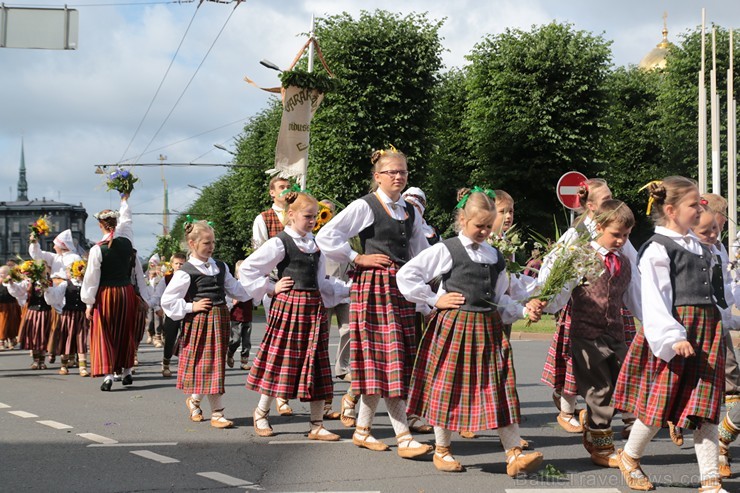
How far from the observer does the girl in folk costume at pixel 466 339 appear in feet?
21.1

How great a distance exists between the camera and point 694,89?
146 feet

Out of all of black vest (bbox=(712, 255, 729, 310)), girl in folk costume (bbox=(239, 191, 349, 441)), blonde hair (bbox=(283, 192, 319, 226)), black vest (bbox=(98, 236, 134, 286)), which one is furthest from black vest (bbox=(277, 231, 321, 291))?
black vest (bbox=(98, 236, 134, 286))

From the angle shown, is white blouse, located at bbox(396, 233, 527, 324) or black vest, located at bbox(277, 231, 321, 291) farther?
black vest, located at bbox(277, 231, 321, 291)

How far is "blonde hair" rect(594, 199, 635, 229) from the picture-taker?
699 cm

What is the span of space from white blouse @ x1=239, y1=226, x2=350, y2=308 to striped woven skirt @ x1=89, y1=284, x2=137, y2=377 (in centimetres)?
411

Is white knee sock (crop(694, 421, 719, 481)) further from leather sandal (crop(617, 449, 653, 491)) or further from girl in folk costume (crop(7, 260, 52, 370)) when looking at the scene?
girl in folk costume (crop(7, 260, 52, 370))

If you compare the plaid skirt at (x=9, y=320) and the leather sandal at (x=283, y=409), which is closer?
the leather sandal at (x=283, y=409)

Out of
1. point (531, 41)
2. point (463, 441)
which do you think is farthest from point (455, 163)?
point (463, 441)

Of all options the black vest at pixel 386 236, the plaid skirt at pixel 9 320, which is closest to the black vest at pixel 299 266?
the black vest at pixel 386 236

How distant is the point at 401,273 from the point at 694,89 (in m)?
41.0

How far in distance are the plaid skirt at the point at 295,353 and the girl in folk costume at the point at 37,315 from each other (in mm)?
8133

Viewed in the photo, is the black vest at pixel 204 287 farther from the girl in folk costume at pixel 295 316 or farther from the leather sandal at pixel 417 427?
the leather sandal at pixel 417 427

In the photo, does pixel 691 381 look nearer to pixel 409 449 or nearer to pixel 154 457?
pixel 409 449

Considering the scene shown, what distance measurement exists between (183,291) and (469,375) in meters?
3.47
